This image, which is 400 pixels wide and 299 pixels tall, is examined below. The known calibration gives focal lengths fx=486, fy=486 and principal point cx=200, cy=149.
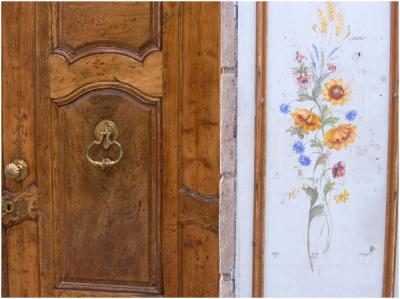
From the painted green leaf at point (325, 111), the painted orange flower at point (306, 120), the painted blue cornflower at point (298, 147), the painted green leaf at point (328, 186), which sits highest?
the painted green leaf at point (325, 111)

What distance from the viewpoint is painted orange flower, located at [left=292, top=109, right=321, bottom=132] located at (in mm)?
1499

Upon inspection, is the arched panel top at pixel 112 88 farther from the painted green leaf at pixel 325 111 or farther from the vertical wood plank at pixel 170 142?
the painted green leaf at pixel 325 111

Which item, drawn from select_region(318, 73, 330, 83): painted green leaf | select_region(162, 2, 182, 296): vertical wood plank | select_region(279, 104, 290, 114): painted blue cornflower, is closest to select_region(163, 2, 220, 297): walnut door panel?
select_region(162, 2, 182, 296): vertical wood plank

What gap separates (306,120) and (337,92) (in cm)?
13

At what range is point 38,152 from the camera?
1.71 meters

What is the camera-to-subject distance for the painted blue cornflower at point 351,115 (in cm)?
148

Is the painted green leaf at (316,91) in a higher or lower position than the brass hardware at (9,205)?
higher

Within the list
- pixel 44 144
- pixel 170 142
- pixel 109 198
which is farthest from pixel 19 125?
pixel 170 142

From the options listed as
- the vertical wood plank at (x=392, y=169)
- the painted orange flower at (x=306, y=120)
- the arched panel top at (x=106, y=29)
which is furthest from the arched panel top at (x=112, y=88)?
the vertical wood plank at (x=392, y=169)

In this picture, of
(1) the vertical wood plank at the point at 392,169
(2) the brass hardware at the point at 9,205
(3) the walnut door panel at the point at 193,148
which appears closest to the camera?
(1) the vertical wood plank at the point at 392,169

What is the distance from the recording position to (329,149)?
4.91 ft

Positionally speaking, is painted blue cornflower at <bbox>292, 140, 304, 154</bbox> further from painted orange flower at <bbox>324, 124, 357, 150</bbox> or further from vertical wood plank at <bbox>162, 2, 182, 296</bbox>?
vertical wood plank at <bbox>162, 2, 182, 296</bbox>

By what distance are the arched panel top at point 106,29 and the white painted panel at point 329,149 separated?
420 mm

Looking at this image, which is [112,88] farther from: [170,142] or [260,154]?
[260,154]
